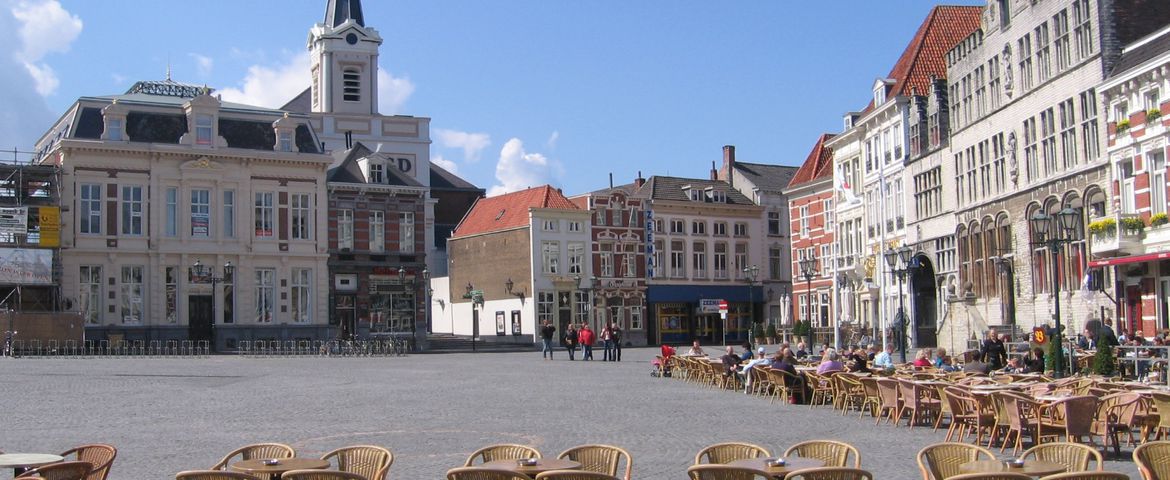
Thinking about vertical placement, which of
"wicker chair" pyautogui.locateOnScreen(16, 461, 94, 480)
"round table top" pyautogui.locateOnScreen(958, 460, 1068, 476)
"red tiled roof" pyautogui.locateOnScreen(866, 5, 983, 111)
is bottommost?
"round table top" pyautogui.locateOnScreen(958, 460, 1068, 476)

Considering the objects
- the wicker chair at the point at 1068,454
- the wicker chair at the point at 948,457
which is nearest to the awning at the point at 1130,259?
the wicker chair at the point at 1068,454

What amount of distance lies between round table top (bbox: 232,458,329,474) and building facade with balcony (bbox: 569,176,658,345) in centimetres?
6283

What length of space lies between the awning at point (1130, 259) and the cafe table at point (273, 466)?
2609 centimetres

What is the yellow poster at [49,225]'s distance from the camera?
53469 mm

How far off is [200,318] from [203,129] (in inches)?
345

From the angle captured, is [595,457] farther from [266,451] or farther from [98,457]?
[98,457]

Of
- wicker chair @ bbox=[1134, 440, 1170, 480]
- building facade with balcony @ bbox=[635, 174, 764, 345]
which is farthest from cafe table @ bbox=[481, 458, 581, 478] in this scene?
building facade with balcony @ bbox=[635, 174, 764, 345]

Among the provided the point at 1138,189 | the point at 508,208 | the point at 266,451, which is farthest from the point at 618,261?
the point at 266,451

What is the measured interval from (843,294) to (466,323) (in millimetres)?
23602

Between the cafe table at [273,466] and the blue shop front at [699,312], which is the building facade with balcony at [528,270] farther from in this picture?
the cafe table at [273,466]

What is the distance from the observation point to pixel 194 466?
48.7ft

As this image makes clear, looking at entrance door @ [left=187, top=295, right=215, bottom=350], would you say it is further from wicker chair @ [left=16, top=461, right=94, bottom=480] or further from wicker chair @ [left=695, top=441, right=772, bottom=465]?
wicker chair @ [left=695, top=441, right=772, bottom=465]

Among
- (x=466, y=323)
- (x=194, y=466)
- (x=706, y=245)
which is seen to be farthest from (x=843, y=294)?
(x=194, y=466)

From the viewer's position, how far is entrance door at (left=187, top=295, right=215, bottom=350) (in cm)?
5788
